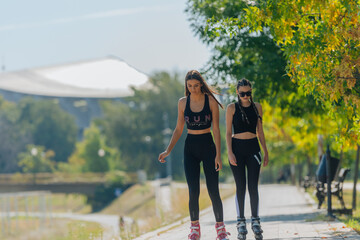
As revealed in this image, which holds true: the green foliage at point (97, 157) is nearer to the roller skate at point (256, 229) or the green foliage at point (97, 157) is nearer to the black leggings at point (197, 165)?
the roller skate at point (256, 229)

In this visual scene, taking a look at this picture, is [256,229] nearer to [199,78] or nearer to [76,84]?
[199,78]

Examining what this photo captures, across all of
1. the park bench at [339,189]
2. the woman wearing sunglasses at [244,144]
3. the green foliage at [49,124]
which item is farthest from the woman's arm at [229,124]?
the green foliage at [49,124]

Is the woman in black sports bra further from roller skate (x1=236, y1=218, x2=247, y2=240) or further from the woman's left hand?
roller skate (x1=236, y1=218, x2=247, y2=240)

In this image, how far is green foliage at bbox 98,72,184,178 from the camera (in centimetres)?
8425

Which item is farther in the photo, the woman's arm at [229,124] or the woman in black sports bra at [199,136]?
the woman's arm at [229,124]

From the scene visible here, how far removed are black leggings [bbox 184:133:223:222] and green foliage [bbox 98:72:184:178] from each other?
73536 millimetres

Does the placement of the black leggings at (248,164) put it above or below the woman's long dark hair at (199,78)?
below

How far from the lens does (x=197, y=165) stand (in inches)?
309

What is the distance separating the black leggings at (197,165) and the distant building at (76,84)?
5310 inches

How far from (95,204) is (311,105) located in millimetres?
63442

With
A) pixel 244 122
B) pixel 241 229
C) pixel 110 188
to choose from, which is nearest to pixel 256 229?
pixel 241 229

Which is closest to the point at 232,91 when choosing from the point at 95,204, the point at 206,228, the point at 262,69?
the point at 262,69

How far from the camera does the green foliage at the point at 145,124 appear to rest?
8425 centimetres

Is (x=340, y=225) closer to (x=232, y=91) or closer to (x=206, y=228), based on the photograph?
(x=206, y=228)
